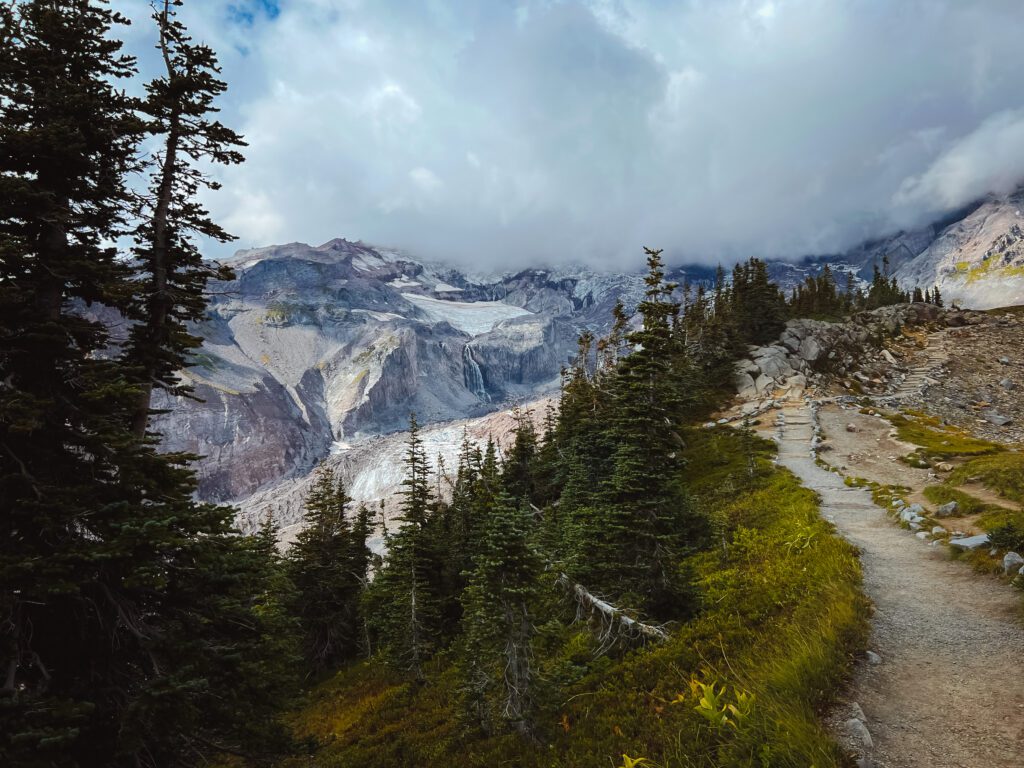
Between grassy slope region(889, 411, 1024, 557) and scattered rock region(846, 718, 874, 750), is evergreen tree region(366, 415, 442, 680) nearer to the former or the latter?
scattered rock region(846, 718, 874, 750)

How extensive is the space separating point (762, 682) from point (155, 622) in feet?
28.7

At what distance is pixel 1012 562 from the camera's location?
32.3 ft

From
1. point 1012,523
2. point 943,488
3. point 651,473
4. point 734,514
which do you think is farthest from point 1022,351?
point 651,473

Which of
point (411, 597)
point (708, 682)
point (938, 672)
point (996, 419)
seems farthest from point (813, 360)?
point (708, 682)

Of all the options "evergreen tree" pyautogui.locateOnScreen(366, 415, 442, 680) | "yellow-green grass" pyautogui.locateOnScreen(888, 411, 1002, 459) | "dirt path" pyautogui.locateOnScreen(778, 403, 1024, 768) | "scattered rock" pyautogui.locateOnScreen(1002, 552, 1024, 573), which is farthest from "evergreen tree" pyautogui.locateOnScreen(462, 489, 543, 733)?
"yellow-green grass" pyautogui.locateOnScreen(888, 411, 1002, 459)

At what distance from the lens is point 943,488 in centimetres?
1962

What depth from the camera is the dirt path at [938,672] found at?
482 centimetres

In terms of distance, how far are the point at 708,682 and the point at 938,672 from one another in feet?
10.2

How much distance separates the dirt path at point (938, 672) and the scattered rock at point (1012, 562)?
47 centimetres

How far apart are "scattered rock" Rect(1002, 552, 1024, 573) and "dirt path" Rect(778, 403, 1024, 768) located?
472 millimetres

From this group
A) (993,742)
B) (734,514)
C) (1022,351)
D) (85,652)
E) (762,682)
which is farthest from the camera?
(1022,351)

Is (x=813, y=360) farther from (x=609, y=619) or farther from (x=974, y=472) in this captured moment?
(x=609, y=619)

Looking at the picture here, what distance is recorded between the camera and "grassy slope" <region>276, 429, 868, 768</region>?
5.04 meters

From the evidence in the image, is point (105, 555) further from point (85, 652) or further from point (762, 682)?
point (762, 682)
